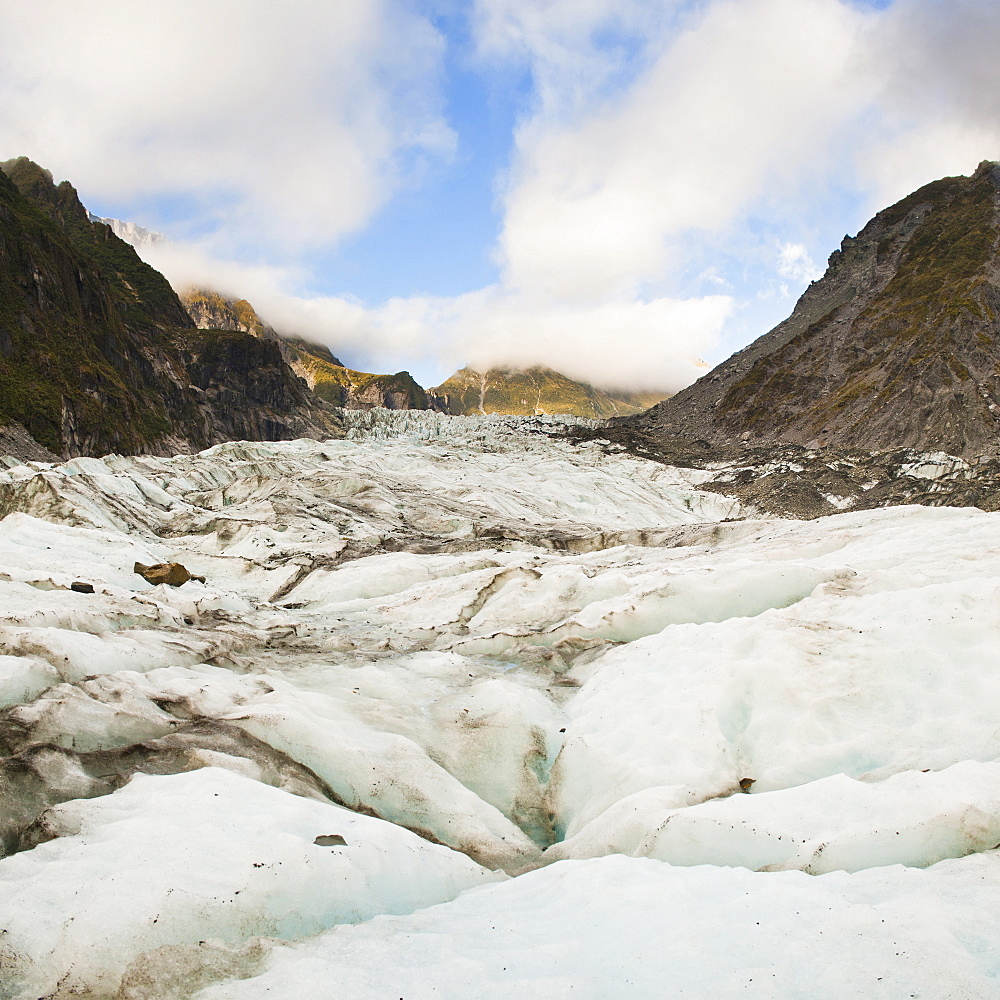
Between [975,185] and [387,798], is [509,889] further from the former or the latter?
[975,185]

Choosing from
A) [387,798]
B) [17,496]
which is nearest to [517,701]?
[387,798]

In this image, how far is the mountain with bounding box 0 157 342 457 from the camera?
6269cm

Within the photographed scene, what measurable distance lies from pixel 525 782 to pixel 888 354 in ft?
286

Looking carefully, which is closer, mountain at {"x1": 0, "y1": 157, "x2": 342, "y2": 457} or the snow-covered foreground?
the snow-covered foreground

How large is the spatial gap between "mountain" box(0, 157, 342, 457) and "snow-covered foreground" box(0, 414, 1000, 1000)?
5651cm

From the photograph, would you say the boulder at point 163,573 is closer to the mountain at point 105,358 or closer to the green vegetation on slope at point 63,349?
the mountain at point 105,358

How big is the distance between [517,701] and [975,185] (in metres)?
124

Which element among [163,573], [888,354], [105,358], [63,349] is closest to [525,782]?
[163,573]

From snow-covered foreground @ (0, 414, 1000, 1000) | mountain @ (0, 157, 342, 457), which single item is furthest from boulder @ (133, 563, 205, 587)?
mountain @ (0, 157, 342, 457)

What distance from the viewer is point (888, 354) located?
7856 centimetres

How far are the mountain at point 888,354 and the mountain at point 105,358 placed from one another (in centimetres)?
6619

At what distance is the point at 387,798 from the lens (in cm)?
772

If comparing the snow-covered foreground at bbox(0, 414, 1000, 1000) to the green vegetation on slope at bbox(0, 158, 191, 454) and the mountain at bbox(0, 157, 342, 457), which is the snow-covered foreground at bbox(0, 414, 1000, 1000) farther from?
the mountain at bbox(0, 157, 342, 457)

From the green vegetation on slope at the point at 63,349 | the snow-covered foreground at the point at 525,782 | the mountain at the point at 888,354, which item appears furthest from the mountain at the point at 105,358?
the mountain at the point at 888,354
